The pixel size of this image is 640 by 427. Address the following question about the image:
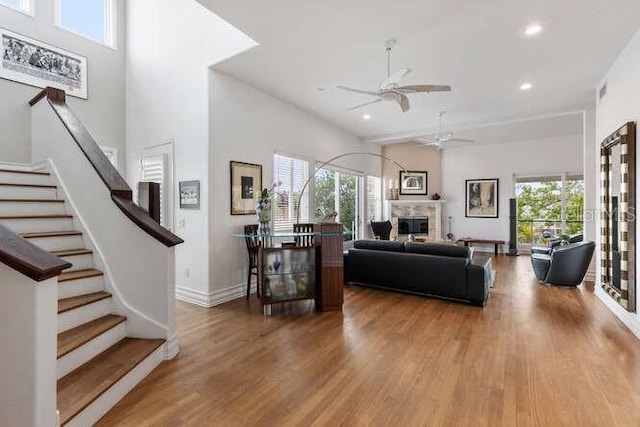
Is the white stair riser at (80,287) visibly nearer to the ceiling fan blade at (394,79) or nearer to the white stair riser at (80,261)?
the white stair riser at (80,261)

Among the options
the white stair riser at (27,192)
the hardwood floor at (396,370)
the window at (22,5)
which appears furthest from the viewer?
the window at (22,5)

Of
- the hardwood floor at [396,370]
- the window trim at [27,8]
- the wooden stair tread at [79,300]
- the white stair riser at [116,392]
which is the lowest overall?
the hardwood floor at [396,370]

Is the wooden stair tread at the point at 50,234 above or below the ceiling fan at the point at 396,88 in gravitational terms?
below

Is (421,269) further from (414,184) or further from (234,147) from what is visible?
(414,184)

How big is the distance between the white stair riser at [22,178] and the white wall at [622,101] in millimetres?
6150

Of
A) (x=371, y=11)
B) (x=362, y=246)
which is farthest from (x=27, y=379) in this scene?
(x=362, y=246)

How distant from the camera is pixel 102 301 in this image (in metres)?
2.70

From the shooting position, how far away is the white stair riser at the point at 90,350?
6.97 ft

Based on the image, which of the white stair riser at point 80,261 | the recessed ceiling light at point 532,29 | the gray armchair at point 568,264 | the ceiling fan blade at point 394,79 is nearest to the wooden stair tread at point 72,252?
the white stair riser at point 80,261

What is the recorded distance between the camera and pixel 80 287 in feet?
8.74

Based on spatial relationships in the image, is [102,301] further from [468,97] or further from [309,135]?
[468,97]

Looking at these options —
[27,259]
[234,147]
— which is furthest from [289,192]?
[27,259]

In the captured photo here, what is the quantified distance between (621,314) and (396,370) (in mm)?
3061

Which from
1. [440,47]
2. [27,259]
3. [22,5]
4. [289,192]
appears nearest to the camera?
[27,259]
